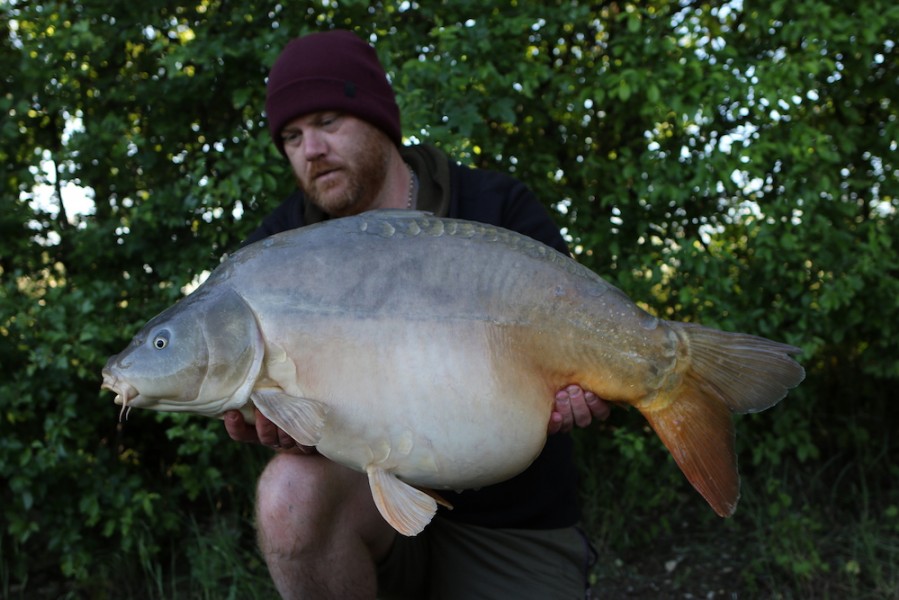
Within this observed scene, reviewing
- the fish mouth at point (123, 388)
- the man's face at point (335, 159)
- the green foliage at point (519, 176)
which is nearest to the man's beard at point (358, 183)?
the man's face at point (335, 159)

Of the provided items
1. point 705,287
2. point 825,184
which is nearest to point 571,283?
point 705,287

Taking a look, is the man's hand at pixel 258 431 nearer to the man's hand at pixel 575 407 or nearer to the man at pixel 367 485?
the man at pixel 367 485

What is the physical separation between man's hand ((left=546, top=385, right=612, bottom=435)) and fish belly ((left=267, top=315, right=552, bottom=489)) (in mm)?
113

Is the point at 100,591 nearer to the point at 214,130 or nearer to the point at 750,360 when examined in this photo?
the point at 214,130

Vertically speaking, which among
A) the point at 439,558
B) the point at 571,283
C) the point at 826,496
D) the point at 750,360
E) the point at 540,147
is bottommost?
the point at 826,496

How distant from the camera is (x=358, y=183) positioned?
214 cm

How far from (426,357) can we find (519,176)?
5.31 feet

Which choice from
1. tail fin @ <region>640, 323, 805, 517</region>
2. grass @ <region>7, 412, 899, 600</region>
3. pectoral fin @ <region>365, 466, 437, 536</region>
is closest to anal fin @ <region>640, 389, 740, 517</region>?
tail fin @ <region>640, 323, 805, 517</region>

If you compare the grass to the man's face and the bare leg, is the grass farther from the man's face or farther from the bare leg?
the man's face

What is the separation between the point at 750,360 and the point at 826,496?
1848 mm

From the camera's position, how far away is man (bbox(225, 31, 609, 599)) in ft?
6.14

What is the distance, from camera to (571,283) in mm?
1573

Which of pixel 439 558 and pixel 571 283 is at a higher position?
pixel 571 283

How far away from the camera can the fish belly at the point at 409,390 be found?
145 centimetres
